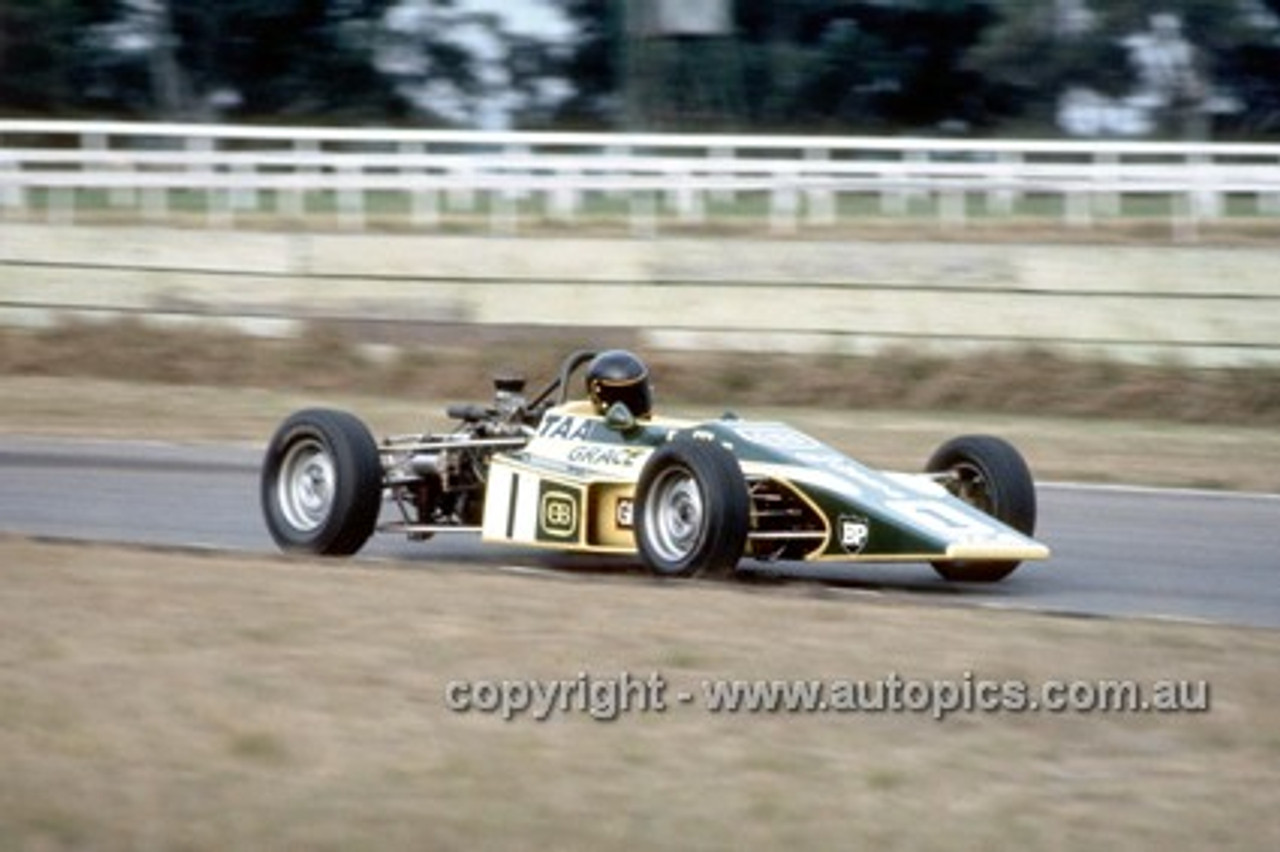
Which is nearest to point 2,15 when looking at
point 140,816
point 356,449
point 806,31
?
point 806,31

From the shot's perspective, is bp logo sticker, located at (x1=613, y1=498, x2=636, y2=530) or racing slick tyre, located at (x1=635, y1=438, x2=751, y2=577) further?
bp logo sticker, located at (x1=613, y1=498, x2=636, y2=530)

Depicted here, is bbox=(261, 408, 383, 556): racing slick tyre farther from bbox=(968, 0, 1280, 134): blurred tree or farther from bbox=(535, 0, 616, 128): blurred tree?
bbox=(535, 0, 616, 128): blurred tree

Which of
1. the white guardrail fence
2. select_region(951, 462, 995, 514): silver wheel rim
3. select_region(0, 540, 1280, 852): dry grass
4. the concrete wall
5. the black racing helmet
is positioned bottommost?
select_region(0, 540, 1280, 852): dry grass

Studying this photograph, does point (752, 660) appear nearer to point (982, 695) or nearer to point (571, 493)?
point (982, 695)

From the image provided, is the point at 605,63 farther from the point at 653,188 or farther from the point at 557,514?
the point at 557,514

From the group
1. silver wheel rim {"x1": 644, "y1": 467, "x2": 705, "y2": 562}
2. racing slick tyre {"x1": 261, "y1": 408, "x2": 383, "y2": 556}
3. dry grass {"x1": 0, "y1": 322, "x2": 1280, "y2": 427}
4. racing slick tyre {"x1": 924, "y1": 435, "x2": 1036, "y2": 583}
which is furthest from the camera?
dry grass {"x1": 0, "y1": 322, "x2": 1280, "y2": 427}

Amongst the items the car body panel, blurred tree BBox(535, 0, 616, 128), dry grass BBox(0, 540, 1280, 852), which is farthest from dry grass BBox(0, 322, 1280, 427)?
blurred tree BBox(535, 0, 616, 128)

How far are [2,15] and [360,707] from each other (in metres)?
31.7

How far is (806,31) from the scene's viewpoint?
123 ft

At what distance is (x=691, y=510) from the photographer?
467 inches

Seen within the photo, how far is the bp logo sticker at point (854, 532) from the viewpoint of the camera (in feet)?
37.9

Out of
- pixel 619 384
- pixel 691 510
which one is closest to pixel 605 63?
pixel 619 384

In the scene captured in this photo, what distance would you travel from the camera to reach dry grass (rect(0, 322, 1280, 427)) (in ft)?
70.2

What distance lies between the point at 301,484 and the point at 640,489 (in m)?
2.03
